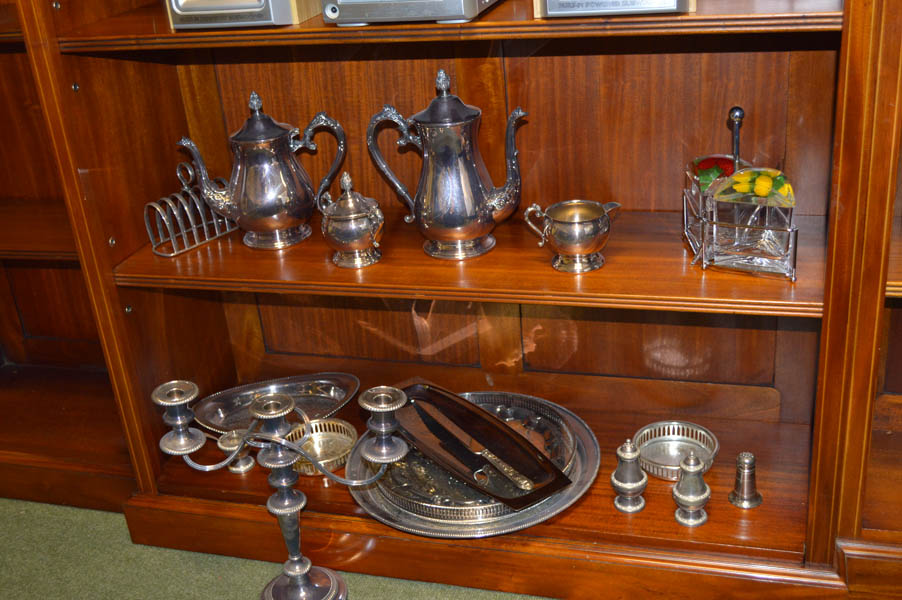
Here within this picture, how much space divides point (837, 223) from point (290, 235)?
0.98 metres

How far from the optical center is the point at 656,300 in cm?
137

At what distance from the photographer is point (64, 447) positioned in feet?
6.52

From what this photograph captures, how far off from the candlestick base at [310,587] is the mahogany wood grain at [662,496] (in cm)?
12

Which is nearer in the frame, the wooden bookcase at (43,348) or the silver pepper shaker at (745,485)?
the silver pepper shaker at (745,485)

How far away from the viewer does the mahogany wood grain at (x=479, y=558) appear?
1512mm

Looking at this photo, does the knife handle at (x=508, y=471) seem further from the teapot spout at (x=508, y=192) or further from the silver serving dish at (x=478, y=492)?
the teapot spout at (x=508, y=192)

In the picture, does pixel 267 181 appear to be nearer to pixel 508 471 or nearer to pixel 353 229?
pixel 353 229

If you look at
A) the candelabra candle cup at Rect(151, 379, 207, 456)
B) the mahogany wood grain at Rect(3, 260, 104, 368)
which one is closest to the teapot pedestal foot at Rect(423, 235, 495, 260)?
the candelabra candle cup at Rect(151, 379, 207, 456)

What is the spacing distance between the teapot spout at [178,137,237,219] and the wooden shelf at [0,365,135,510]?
24.2 inches

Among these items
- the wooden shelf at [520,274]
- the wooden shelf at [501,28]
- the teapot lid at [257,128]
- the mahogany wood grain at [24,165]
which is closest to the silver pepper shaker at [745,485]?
the wooden shelf at [520,274]

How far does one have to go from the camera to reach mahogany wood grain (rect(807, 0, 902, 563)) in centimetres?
113

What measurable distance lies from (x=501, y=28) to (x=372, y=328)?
87 centimetres

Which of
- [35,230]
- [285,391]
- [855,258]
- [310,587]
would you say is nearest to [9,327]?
[35,230]

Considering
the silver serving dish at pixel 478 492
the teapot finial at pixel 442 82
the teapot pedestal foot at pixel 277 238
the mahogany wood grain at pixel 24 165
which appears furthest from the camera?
the mahogany wood grain at pixel 24 165
